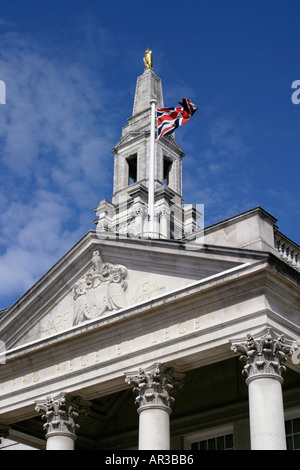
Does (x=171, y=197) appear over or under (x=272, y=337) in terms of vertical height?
over

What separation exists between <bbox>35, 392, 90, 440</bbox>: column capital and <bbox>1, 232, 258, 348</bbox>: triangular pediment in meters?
2.16

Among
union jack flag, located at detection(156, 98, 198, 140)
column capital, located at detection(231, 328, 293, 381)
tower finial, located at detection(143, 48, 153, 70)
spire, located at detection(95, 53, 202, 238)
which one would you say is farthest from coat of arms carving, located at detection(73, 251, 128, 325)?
spire, located at detection(95, 53, 202, 238)

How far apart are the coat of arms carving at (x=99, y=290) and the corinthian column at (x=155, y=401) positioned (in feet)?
9.08

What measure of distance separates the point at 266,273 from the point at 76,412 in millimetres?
7930

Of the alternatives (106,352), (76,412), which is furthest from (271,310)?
(76,412)

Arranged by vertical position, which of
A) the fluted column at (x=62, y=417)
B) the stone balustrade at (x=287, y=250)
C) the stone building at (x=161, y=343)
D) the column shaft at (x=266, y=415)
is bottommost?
the column shaft at (x=266, y=415)

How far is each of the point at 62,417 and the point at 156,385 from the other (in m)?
3.81

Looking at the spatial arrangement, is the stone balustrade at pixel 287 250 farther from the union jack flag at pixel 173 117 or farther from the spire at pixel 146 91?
the spire at pixel 146 91

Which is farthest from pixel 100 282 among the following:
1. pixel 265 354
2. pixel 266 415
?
pixel 266 415

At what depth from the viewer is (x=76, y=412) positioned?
23.7m

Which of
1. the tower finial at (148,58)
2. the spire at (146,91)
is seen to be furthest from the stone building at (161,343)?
the spire at (146,91)

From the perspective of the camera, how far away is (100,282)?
2483 cm

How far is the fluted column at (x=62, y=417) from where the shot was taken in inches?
916
